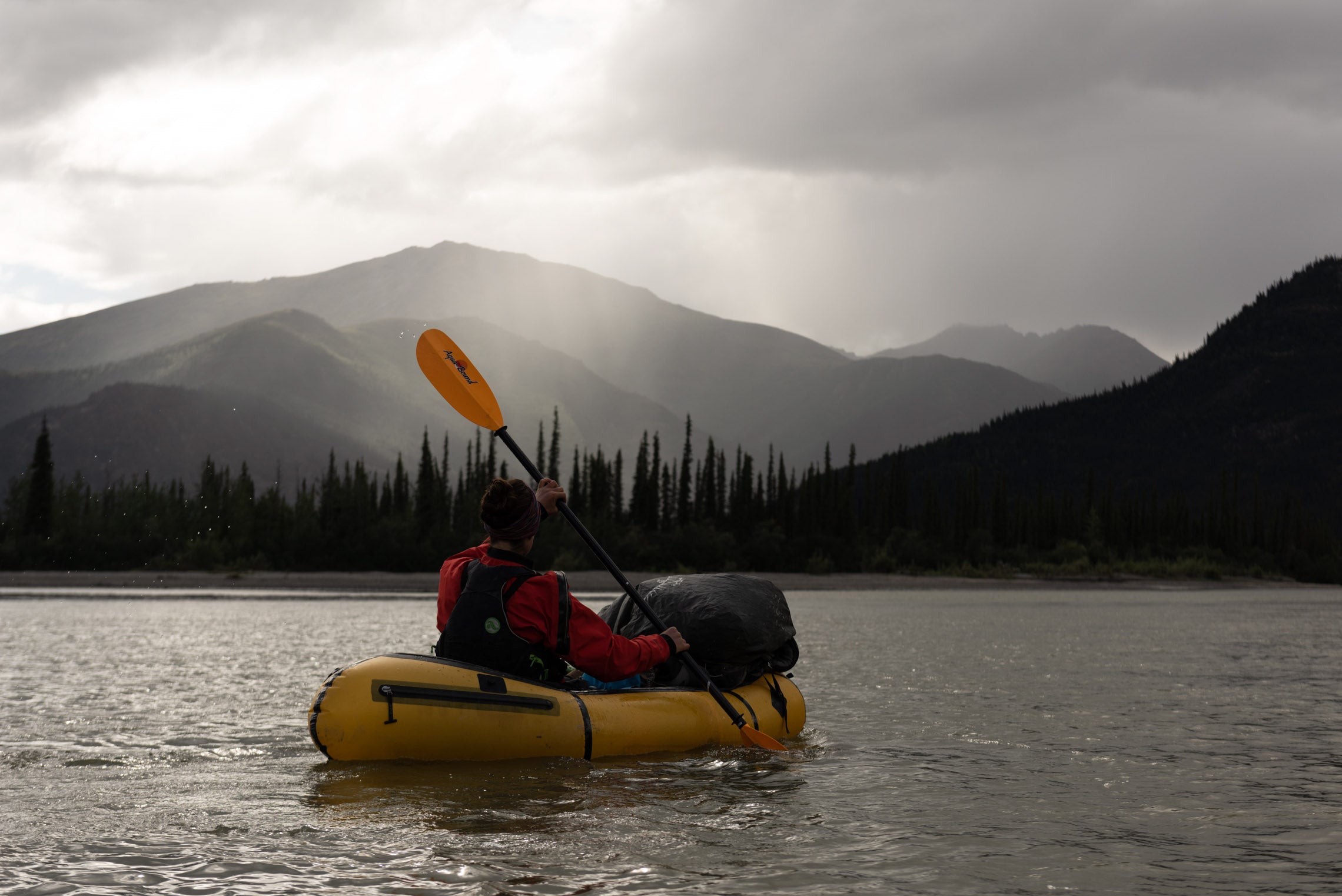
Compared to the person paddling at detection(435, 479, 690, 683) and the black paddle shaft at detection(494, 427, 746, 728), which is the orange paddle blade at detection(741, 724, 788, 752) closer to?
the black paddle shaft at detection(494, 427, 746, 728)

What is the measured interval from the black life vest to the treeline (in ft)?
209

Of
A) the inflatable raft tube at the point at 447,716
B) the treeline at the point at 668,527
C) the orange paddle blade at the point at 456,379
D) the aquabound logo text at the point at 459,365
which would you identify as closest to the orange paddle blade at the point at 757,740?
the inflatable raft tube at the point at 447,716

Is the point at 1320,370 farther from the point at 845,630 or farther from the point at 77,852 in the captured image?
the point at 77,852

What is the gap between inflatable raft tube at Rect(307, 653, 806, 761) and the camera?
8.26m

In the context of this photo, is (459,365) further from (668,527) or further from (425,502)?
(668,527)

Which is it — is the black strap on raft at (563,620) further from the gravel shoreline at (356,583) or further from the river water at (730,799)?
the gravel shoreline at (356,583)

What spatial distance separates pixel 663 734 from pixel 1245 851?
422 centimetres

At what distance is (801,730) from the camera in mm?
10641

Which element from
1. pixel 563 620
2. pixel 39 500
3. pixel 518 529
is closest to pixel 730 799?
pixel 563 620

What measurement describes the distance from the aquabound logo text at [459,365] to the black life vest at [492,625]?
11.0ft

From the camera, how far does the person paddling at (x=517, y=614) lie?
8.37 metres

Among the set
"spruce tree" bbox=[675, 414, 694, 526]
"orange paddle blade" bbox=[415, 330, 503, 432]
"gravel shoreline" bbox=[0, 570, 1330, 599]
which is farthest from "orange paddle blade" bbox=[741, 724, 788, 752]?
"spruce tree" bbox=[675, 414, 694, 526]

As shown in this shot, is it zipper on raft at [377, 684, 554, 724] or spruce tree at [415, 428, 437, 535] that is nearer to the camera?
zipper on raft at [377, 684, 554, 724]

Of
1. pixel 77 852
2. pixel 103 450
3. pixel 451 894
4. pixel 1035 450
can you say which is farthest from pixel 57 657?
pixel 103 450
